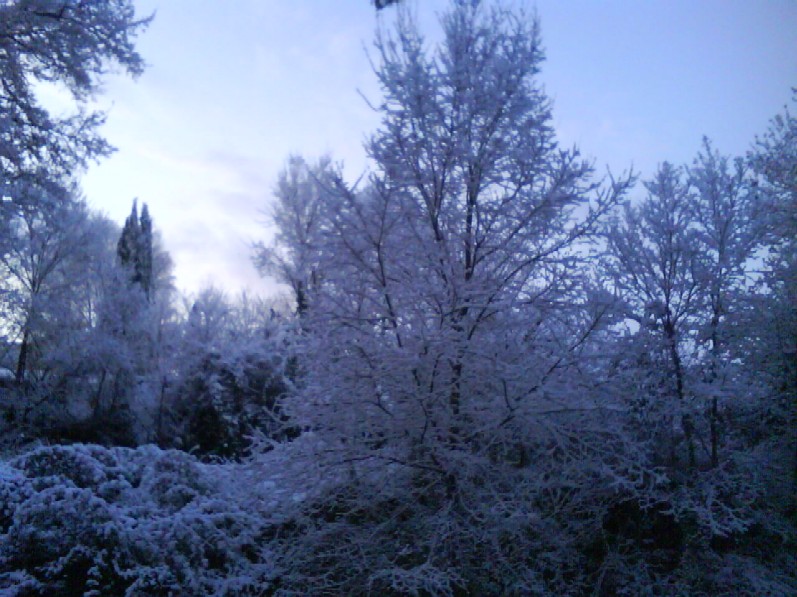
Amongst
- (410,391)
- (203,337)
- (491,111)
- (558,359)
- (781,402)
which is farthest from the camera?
(203,337)

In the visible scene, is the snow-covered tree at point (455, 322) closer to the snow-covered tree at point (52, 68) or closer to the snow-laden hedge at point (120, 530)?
the snow-laden hedge at point (120, 530)

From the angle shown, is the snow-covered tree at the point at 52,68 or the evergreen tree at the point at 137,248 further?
the evergreen tree at the point at 137,248

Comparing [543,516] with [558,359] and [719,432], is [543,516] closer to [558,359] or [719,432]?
[558,359]

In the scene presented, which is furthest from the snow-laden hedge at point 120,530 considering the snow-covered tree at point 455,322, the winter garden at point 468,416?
the snow-covered tree at point 455,322

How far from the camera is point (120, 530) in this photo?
6355mm

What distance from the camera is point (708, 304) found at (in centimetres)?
1023

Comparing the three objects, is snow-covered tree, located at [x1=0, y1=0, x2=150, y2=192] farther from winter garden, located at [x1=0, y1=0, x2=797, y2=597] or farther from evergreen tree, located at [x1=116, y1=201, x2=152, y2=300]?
evergreen tree, located at [x1=116, y1=201, x2=152, y2=300]

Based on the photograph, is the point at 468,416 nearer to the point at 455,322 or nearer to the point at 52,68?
the point at 455,322

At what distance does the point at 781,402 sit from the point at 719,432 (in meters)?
0.98

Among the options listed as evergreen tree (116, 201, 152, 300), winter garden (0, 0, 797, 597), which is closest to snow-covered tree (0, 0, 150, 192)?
winter garden (0, 0, 797, 597)

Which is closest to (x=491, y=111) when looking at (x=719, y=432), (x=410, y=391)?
(x=410, y=391)

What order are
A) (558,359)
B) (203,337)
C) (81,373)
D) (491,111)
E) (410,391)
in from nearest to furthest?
(410,391)
(558,359)
(491,111)
(81,373)
(203,337)

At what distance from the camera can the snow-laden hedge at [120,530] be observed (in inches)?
237

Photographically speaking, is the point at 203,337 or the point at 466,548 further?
the point at 203,337
